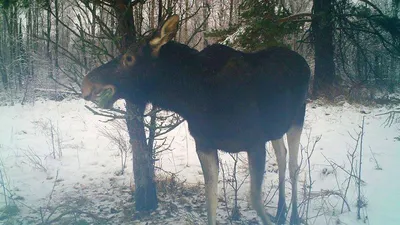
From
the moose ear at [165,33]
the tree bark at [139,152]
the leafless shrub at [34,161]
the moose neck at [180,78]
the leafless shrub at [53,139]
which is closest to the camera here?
the moose ear at [165,33]

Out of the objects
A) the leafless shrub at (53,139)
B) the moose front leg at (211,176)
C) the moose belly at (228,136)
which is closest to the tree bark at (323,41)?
the moose belly at (228,136)

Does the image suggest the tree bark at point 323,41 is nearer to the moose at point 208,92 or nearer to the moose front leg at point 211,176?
the moose at point 208,92

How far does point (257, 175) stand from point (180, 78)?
4.60 ft

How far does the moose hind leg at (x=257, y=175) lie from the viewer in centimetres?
339

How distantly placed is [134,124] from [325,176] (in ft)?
11.3

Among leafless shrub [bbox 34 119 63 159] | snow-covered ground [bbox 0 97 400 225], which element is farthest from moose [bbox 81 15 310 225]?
leafless shrub [bbox 34 119 63 159]

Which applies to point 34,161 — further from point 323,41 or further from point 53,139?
point 323,41

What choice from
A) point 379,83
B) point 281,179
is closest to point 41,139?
point 281,179

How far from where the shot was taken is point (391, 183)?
4820mm

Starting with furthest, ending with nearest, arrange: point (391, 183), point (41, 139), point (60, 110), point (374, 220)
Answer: point (60, 110), point (41, 139), point (391, 183), point (374, 220)

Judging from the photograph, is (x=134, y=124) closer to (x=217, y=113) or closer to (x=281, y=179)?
(x=217, y=113)

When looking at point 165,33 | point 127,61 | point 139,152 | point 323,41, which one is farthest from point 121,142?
point 323,41

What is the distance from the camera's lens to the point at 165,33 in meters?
2.98

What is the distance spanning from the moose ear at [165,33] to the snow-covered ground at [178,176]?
204cm
